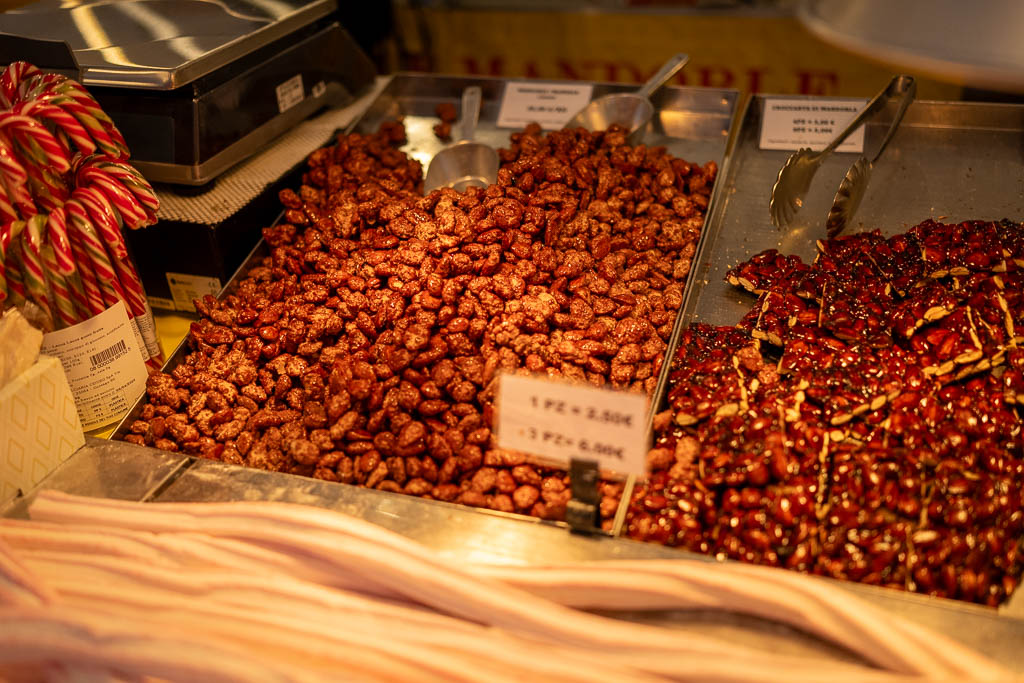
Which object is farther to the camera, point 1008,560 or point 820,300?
point 820,300

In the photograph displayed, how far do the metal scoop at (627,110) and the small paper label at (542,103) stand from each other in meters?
0.07

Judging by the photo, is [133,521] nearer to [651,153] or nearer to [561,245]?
[561,245]

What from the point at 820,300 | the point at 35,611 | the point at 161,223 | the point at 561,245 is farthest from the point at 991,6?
the point at 161,223

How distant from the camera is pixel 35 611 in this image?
1.15m

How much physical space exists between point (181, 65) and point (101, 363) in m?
0.80

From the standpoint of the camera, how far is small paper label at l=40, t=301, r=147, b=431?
163 centimetres

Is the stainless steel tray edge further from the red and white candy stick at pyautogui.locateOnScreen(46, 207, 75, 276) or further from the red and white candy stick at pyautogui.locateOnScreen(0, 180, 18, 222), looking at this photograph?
the red and white candy stick at pyautogui.locateOnScreen(0, 180, 18, 222)

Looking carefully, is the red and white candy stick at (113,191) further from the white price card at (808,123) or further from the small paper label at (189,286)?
the white price card at (808,123)

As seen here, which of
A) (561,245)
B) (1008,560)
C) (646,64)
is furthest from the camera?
(646,64)

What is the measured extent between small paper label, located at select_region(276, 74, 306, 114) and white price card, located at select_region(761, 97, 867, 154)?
148 centimetres

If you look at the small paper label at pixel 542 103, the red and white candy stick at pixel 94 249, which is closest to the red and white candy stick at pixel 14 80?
the red and white candy stick at pixel 94 249

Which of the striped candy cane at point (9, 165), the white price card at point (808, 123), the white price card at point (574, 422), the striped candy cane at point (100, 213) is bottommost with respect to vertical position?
the white price card at point (574, 422)

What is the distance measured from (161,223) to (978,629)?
6.54 ft

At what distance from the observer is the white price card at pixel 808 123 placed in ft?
7.64
